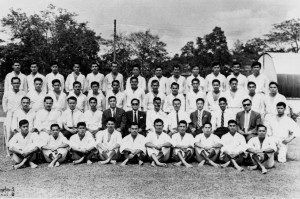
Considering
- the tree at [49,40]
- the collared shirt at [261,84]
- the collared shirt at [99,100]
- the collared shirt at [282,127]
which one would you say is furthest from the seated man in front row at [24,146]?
the tree at [49,40]

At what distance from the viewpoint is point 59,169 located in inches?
240

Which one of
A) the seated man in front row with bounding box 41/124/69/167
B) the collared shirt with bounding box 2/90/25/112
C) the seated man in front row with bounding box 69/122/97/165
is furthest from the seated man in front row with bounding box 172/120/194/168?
the collared shirt with bounding box 2/90/25/112

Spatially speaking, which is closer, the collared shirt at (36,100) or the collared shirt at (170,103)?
the collared shirt at (36,100)

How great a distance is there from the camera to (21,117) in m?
7.22

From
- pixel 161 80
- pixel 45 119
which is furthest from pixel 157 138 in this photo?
pixel 45 119

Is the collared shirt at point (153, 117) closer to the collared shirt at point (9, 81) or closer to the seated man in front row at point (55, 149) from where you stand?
the seated man in front row at point (55, 149)

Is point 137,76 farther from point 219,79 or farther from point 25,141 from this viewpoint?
point 25,141

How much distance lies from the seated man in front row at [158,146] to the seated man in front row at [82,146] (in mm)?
1211

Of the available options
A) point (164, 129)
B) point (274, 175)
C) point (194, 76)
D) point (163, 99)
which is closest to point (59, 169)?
point (164, 129)

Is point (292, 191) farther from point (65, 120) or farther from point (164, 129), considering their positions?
point (65, 120)

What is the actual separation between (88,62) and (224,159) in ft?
80.5

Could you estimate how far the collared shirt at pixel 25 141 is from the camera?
21.4 feet

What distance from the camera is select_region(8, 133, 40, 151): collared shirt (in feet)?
21.4

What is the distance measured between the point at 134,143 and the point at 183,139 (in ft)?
3.57
